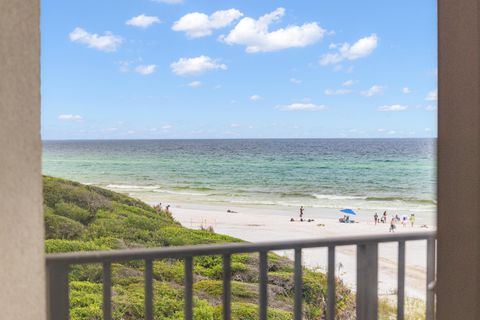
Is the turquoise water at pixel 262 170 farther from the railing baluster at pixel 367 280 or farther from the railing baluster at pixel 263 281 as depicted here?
the railing baluster at pixel 263 281

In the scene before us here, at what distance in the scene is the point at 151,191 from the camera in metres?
12.9

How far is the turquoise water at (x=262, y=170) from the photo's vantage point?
487 inches

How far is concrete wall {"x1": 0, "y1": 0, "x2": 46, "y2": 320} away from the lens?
0.87 metres

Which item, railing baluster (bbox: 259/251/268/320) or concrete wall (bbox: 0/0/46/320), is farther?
railing baluster (bbox: 259/251/268/320)

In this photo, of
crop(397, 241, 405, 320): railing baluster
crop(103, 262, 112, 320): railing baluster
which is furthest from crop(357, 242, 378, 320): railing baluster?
crop(103, 262, 112, 320): railing baluster

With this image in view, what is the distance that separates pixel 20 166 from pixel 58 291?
19.8 inches

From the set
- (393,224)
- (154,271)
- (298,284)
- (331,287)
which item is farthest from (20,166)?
(393,224)

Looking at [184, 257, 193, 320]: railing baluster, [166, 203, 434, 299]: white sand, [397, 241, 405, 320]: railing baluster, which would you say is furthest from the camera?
[166, 203, 434, 299]: white sand

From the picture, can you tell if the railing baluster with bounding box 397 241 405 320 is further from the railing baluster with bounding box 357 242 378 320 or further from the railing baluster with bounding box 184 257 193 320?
the railing baluster with bounding box 184 257 193 320

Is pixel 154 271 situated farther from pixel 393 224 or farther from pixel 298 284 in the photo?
pixel 393 224

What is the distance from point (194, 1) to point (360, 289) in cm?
1542
